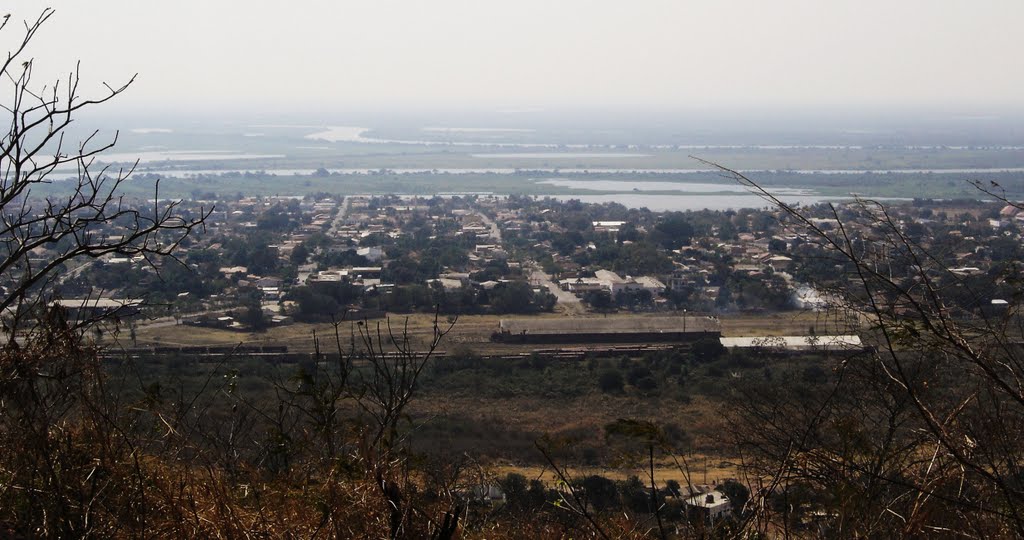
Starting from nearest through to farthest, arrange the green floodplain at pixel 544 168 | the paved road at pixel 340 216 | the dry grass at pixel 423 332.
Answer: the dry grass at pixel 423 332
the paved road at pixel 340 216
the green floodplain at pixel 544 168

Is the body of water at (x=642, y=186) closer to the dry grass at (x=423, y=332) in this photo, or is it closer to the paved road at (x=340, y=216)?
the paved road at (x=340, y=216)

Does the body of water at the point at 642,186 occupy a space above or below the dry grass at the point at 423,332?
below

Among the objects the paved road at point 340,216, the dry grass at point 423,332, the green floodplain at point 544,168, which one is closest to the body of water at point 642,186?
the green floodplain at point 544,168

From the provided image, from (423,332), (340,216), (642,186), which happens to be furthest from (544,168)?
(423,332)

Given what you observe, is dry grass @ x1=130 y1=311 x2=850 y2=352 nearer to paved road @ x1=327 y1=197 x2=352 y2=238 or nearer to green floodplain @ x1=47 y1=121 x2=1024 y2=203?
paved road @ x1=327 y1=197 x2=352 y2=238

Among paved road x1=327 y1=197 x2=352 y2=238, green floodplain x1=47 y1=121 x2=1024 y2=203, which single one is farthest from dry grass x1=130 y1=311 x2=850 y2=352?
green floodplain x1=47 y1=121 x2=1024 y2=203

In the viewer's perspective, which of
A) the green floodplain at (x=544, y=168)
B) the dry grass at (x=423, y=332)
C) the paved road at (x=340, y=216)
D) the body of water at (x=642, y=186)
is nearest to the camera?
the dry grass at (x=423, y=332)

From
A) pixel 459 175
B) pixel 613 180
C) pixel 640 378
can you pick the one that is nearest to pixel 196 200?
pixel 459 175

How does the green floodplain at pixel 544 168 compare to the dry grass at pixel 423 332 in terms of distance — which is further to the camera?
the green floodplain at pixel 544 168

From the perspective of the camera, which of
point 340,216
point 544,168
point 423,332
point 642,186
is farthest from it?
point 544,168

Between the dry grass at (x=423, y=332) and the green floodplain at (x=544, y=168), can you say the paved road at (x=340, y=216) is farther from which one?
the dry grass at (x=423, y=332)

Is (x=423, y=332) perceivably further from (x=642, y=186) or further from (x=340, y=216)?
(x=642, y=186)
